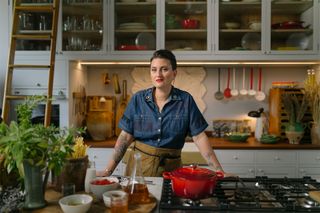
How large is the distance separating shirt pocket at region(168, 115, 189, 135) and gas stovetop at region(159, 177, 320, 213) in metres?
0.54

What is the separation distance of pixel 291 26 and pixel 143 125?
1.82 metres

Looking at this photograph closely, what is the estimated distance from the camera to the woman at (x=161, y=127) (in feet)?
6.02

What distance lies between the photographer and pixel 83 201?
1.06m

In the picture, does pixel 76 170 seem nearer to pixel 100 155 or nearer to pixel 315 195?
pixel 315 195

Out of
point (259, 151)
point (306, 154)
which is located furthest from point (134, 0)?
point (306, 154)

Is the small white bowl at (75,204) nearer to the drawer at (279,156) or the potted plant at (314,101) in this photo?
the drawer at (279,156)

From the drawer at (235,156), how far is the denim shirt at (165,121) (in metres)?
0.88

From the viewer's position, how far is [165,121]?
1854 mm

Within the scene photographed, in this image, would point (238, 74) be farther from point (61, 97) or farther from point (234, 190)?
point (234, 190)

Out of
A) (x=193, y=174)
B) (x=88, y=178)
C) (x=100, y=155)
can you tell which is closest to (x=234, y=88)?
(x=100, y=155)

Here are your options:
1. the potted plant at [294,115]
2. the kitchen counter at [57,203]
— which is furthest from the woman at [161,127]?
the potted plant at [294,115]

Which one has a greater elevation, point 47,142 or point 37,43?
point 37,43

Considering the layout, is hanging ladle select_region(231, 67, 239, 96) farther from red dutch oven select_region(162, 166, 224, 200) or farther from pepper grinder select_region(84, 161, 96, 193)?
pepper grinder select_region(84, 161, 96, 193)

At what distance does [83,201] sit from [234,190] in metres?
0.57
